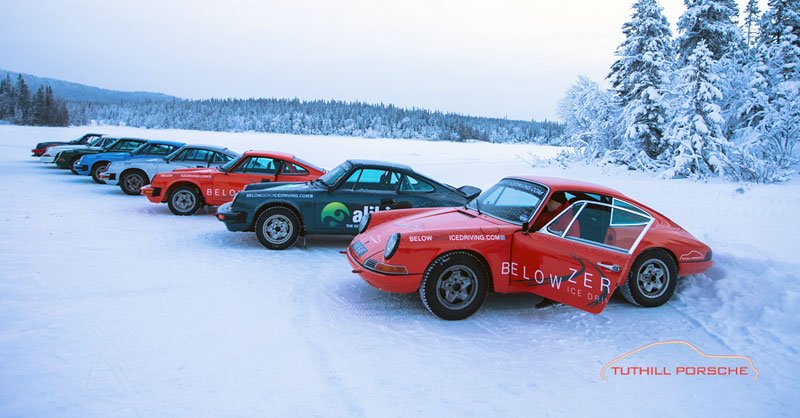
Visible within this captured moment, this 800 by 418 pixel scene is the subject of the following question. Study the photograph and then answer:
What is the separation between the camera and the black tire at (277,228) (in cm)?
804

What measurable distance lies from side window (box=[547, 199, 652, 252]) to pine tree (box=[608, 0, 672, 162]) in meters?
15.7

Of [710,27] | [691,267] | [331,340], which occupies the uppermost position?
[710,27]

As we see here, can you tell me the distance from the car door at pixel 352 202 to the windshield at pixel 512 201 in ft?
7.27

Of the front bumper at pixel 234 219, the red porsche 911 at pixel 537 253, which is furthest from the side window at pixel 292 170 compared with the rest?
the red porsche 911 at pixel 537 253

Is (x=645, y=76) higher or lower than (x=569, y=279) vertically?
higher

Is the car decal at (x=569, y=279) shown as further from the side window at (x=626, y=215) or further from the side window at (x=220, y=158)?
the side window at (x=220, y=158)

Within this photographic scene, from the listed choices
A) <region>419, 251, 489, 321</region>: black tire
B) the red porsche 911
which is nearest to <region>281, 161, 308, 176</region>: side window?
the red porsche 911

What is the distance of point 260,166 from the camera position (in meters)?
10.6

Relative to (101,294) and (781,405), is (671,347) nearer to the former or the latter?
(781,405)

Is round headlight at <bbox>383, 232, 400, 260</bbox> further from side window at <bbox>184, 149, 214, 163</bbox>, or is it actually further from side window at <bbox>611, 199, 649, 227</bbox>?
side window at <bbox>184, 149, 214, 163</bbox>

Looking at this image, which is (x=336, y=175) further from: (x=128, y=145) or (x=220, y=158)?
(x=128, y=145)

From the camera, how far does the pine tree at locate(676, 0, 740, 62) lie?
72.5 feet

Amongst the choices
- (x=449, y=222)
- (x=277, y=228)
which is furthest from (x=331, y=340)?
(x=277, y=228)

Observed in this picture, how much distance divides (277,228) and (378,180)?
5.97 ft
